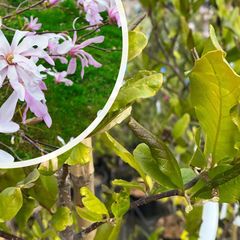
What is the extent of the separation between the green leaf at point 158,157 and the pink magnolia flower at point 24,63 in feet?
0.37

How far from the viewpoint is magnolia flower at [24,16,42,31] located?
2.11 feet

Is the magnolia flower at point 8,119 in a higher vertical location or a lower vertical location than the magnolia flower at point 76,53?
lower

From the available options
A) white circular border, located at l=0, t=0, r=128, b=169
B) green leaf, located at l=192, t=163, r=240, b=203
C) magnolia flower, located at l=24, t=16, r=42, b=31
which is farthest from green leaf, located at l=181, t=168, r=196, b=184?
magnolia flower, located at l=24, t=16, r=42, b=31

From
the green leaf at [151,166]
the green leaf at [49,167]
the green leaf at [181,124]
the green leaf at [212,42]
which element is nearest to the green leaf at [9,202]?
the green leaf at [49,167]

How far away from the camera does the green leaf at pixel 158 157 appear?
24.9 inches

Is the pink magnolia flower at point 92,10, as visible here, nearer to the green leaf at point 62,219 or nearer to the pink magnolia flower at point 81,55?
the pink magnolia flower at point 81,55

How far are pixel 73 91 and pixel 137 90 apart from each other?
0.08 meters

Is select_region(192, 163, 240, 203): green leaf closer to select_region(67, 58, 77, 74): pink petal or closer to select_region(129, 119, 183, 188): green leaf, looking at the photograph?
select_region(129, 119, 183, 188): green leaf

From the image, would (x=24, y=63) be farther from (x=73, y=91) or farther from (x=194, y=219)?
(x=194, y=219)

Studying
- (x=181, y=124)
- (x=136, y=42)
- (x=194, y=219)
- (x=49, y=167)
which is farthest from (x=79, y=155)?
(x=181, y=124)

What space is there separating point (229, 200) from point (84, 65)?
0.23m

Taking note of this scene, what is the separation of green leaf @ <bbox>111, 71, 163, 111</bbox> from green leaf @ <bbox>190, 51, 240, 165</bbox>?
5 centimetres

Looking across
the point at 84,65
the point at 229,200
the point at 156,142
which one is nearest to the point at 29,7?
the point at 84,65

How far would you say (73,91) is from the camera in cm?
67
